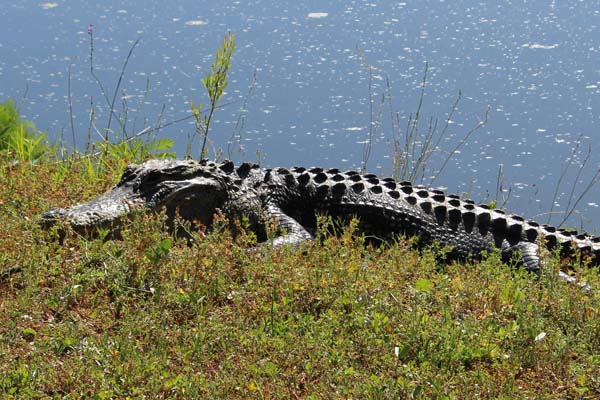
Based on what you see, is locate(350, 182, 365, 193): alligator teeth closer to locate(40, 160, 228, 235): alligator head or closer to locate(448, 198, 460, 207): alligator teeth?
locate(448, 198, 460, 207): alligator teeth

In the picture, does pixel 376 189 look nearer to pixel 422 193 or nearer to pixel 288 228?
pixel 422 193

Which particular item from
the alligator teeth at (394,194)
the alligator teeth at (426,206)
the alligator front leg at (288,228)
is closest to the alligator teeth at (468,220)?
the alligator teeth at (426,206)

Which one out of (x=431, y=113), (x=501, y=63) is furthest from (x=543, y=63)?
(x=431, y=113)

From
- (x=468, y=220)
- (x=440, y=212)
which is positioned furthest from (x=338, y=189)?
(x=468, y=220)

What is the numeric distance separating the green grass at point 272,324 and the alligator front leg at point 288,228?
0.64 metres

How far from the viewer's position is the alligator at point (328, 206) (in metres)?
7.19

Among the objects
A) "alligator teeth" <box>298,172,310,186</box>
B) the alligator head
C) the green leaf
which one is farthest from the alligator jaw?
the green leaf

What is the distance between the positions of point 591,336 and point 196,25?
34.2ft

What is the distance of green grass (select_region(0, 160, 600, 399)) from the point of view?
15.3 feet

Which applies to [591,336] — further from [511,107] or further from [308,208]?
[511,107]

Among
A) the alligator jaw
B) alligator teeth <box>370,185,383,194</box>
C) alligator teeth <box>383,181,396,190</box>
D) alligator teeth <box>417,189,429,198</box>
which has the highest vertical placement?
the alligator jaw

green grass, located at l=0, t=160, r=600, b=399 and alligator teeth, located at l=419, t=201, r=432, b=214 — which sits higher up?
green grass, located at l=0, t=160, r=600, b=399

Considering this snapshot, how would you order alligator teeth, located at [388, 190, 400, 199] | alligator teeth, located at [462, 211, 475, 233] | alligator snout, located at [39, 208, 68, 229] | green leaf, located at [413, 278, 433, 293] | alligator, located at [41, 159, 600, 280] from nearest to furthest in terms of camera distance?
green leaf, located at [413, 278, 433, 293], alligator snout, located at [39, 208, 68, 229], alligator, located at [41, 159, 600, 280], alligator teeth, located at [462, 211, 475, 233], alligator teeth, located at [388, 190, 400, 199]

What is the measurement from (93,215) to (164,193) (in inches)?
27.7
